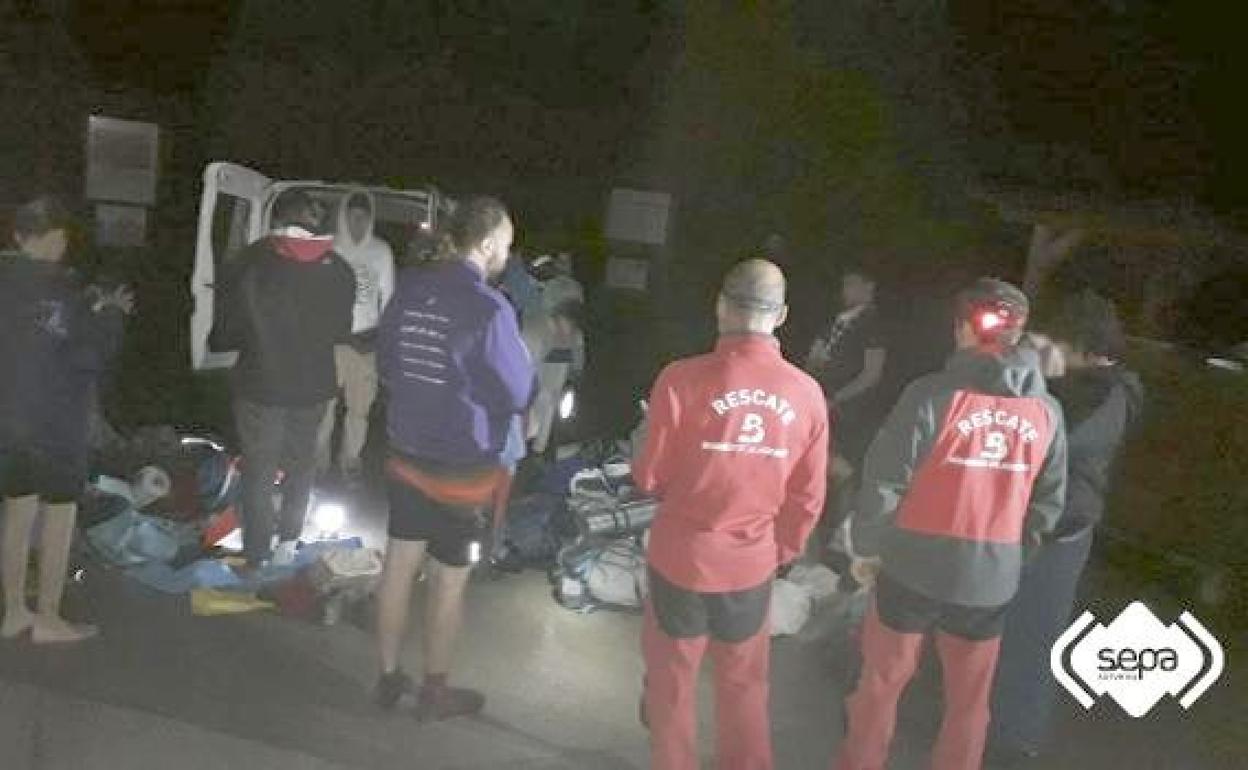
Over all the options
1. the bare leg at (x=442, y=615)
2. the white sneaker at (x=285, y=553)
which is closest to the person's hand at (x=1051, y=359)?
the bare leg at (x=442, y=615)

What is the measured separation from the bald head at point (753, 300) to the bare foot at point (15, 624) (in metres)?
3.22

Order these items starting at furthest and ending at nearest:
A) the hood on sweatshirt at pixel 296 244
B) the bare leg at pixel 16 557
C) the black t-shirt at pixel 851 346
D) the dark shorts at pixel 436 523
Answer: the black t-shirt at pixel 851 346
the hood on sweatshirt at pixel 296 244
the bare leg at pixel 16 557
the dark shorts at pixel 436 523

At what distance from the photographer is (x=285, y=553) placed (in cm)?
612

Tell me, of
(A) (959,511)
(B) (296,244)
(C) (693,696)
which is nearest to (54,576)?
(B) (296,244)

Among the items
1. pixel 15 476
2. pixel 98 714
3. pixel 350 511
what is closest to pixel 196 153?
pixel 350 511

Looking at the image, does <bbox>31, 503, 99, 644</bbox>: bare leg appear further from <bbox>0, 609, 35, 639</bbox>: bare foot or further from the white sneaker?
the white sneaker

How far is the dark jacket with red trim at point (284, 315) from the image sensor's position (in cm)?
556

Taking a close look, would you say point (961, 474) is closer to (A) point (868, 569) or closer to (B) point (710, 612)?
(A) point (868, 569)

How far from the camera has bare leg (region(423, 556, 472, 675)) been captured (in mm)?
4559

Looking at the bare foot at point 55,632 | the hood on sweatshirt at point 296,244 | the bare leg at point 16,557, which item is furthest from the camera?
the hood on sweatshirt at point 296,244

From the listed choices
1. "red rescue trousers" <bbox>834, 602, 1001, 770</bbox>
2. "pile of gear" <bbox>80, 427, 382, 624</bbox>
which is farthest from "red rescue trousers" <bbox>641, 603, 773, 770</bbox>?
"pile of gear" <bbox>80, 427, 382, 624</bbox>

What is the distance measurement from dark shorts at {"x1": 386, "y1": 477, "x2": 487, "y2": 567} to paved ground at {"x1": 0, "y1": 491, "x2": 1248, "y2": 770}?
2.20ft

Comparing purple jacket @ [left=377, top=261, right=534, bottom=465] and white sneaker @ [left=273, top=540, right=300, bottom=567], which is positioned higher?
purple jacket @ [left=377, top=261, right=534, bottom=465]

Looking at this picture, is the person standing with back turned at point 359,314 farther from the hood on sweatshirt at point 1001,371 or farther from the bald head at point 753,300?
the hood on sweatshirt at point 1001,371
